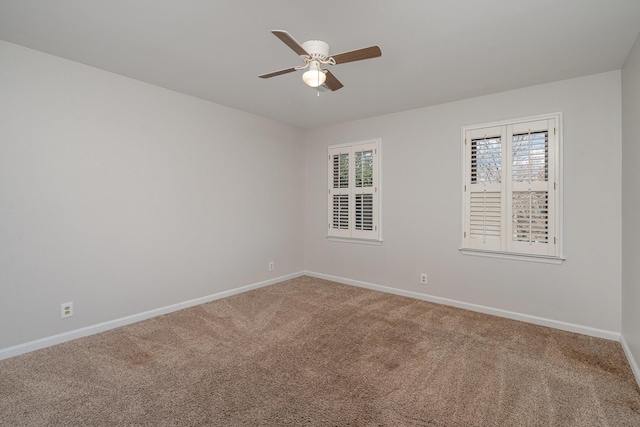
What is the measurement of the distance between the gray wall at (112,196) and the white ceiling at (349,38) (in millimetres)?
356

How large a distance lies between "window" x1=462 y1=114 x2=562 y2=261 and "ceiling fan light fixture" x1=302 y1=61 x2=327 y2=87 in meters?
2.36

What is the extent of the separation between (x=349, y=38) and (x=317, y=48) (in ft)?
1.11

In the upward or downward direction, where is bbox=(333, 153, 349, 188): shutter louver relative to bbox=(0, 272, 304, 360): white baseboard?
upward

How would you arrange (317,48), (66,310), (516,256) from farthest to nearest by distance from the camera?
(516,256), (66,310), (317,48)

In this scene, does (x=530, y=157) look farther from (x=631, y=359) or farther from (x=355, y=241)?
(x=355, y=241)

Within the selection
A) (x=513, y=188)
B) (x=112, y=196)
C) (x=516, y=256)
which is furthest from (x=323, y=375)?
(x=513, y=188)

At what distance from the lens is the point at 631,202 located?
2574 mm

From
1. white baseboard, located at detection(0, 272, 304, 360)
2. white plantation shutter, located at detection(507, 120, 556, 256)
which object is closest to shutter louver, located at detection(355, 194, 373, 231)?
white plantation shutter, located at detection(507, 120, 556, 256)

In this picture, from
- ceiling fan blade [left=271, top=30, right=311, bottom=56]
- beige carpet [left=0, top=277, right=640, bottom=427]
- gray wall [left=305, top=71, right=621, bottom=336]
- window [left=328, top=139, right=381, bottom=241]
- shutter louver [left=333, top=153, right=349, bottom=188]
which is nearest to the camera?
ceiling fan blade [left=271, top=30, right=311, bottom=56]

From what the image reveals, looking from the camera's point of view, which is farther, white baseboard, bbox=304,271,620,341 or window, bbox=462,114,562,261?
window, bbox=462,114,562,261

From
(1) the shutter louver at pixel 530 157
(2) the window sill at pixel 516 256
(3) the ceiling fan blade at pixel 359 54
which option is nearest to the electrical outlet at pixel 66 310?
(3) the ceiling fan blade at pixel 359 54

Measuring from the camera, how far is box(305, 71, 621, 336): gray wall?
9.89ft

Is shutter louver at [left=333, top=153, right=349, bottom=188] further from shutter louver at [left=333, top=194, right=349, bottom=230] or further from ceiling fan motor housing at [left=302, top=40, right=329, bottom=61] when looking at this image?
ceiling fan motor housing at [left=302, top=40, right=329, bottom=61]

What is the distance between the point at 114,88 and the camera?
314cm
